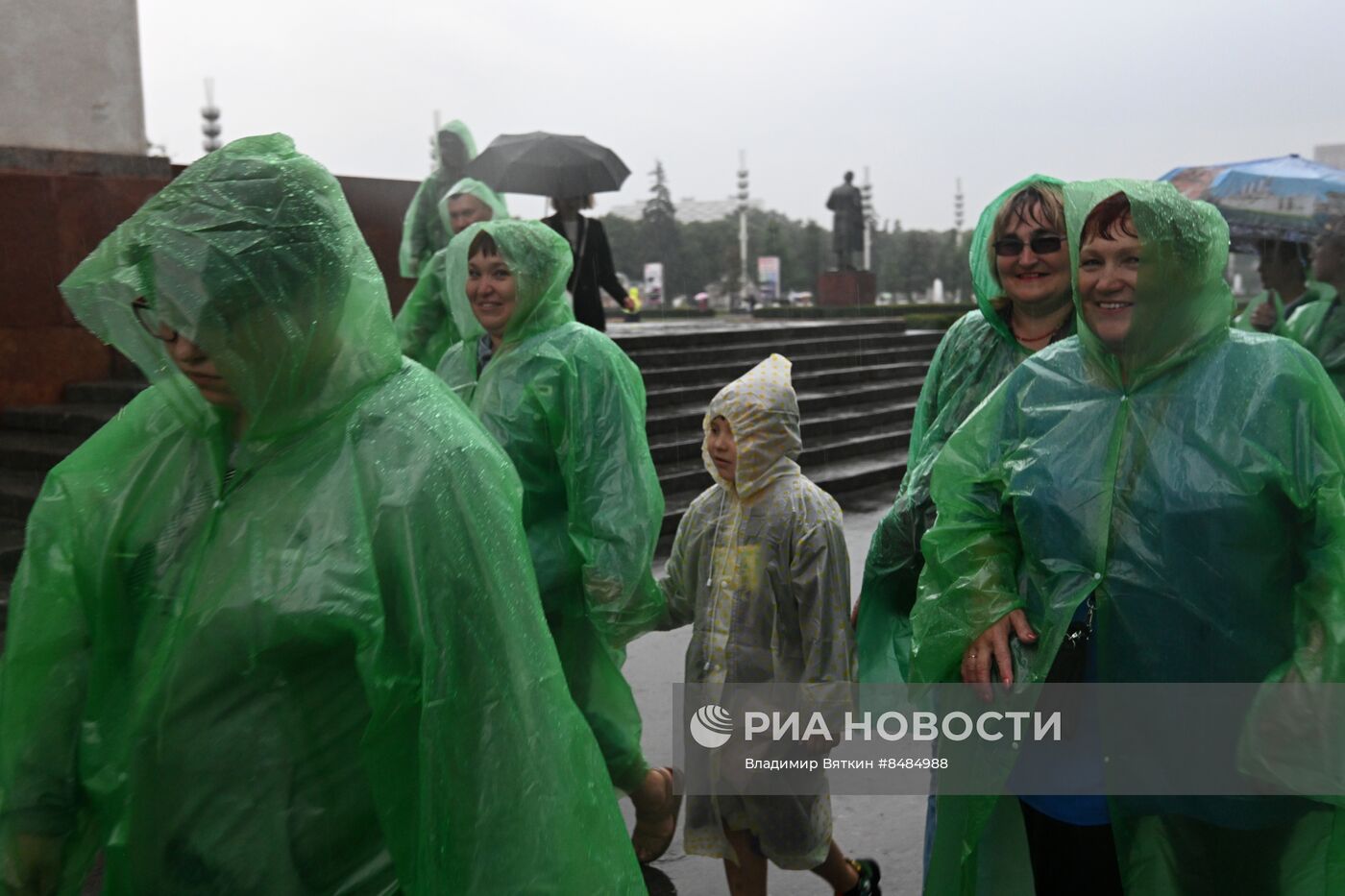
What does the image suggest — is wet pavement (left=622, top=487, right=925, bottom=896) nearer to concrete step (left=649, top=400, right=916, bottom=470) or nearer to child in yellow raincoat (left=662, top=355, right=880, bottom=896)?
child in yellow raincoat (left=662, top=355, right=880, bottom=896)

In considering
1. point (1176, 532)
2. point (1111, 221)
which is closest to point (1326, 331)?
point (1111, 221)

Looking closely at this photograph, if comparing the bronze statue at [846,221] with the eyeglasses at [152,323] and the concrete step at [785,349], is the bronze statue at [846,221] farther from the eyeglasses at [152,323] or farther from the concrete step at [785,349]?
the eyeglasses at [152,323]

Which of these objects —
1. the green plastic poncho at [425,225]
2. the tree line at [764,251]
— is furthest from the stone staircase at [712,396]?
the tree line at [764,251]

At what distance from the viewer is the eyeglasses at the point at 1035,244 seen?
10.2ft

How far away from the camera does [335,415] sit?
63.6 inches

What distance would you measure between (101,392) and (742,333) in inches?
264

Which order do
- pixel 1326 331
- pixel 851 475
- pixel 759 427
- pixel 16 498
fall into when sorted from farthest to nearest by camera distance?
pixel 851 475 < pixel 16 498 < pixel 1326 331 < pixel 759 427

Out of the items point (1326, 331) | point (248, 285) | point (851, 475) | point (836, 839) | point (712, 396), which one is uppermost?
point (248, 285)

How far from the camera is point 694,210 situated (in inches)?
2222

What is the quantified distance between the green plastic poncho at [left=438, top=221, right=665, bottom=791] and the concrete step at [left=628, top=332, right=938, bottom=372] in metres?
7.47

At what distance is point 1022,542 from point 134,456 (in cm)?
154

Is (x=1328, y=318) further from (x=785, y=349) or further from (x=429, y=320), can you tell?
(x=785, y=349)

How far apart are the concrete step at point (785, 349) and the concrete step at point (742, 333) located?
53mm

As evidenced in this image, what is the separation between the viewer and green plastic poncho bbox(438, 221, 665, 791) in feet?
11.7
